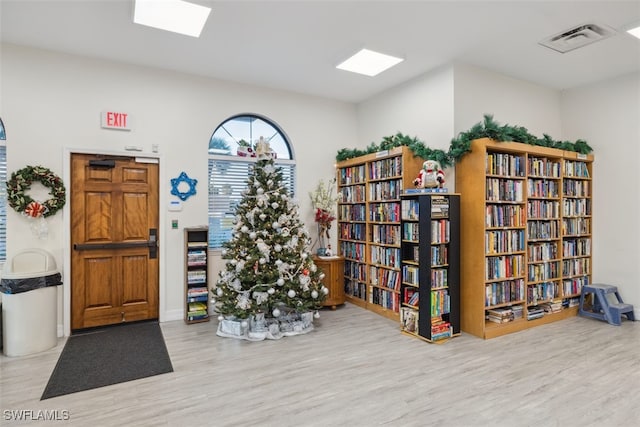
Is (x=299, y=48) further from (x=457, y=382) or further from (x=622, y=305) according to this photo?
(x=622, y=305)

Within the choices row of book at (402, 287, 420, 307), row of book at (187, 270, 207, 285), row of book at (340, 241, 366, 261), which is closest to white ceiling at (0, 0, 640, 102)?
row of book at (340, 241, 366, 261)

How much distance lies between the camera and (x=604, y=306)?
4.39 metres

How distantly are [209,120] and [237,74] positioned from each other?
2.38 feet

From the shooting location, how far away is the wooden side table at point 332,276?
197 inches

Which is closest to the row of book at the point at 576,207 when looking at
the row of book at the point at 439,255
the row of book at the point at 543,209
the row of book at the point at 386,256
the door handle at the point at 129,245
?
the row of book at the point at 543,209

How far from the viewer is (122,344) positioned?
12.2ft

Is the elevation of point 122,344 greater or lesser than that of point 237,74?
lesser

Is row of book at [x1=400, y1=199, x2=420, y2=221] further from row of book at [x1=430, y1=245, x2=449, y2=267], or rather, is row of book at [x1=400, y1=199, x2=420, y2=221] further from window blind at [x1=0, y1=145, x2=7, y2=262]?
window blind at [x1=0, y1=145, x2=7, y2=262]

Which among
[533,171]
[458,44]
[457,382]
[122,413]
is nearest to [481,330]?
[457,382]

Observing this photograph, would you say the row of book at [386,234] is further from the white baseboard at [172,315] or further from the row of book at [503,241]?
the white baseboard at [172,315]

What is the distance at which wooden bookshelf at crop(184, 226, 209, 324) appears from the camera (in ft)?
14.4

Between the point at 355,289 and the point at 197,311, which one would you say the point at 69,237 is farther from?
the point at 355,289

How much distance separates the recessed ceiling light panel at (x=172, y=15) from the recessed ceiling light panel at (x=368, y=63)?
5.61 feet

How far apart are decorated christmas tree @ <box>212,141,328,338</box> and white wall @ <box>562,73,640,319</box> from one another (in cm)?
400
